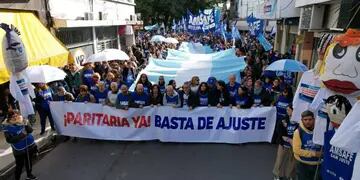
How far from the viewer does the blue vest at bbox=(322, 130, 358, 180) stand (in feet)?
14.0

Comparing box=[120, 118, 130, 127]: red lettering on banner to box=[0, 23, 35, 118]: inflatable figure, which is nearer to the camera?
box=[0, 23, 35, 118]: inflatable figure

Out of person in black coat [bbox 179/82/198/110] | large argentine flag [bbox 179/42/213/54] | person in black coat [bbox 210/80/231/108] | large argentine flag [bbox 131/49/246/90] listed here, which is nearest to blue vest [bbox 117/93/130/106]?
person in black coat [bbox 179/82/198/110]

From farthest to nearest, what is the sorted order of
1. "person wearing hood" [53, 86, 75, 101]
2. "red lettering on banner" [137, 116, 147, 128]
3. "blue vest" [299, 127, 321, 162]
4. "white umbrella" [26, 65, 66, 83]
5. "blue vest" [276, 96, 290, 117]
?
1. "person wearing hood" [53, 86, 75, 101]
2. "white umbrella" [26, 65, 66, 83]
3. "red lettering on banner" [137, 116, 147, 128]
4. "blue vest" [276, 96, 290, 117]
5. "blue vest" [299, 127, 321, 162]

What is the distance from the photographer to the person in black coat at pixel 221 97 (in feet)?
29.9

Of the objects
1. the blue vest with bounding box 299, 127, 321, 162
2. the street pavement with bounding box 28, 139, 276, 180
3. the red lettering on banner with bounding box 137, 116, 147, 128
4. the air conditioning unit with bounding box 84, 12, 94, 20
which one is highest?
the air conditioning unit with bounding box 84, 12, 94, 20

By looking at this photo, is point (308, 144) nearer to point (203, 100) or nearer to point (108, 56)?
point (203, 100)

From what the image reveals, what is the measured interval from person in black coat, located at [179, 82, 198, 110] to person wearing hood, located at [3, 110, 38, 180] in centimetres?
368

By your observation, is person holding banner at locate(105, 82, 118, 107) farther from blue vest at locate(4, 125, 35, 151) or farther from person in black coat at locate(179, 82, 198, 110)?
blue vest at locate(4, 125, 35, 151)

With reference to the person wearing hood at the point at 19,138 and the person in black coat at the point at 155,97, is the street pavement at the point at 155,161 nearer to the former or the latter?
the person wearing hood at the point at 19,138

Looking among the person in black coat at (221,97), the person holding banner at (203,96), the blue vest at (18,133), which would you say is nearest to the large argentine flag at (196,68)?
the person in black coat at (221,97)

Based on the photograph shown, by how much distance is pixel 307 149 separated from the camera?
536 cm

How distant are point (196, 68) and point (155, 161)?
7.41 metres

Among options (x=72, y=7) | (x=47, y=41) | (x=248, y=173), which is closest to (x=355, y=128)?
(x=248, y=173)

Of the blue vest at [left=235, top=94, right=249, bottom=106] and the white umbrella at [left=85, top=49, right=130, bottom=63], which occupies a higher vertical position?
the white umbrella at [left=85, top=49, right=130, bottom=63]
